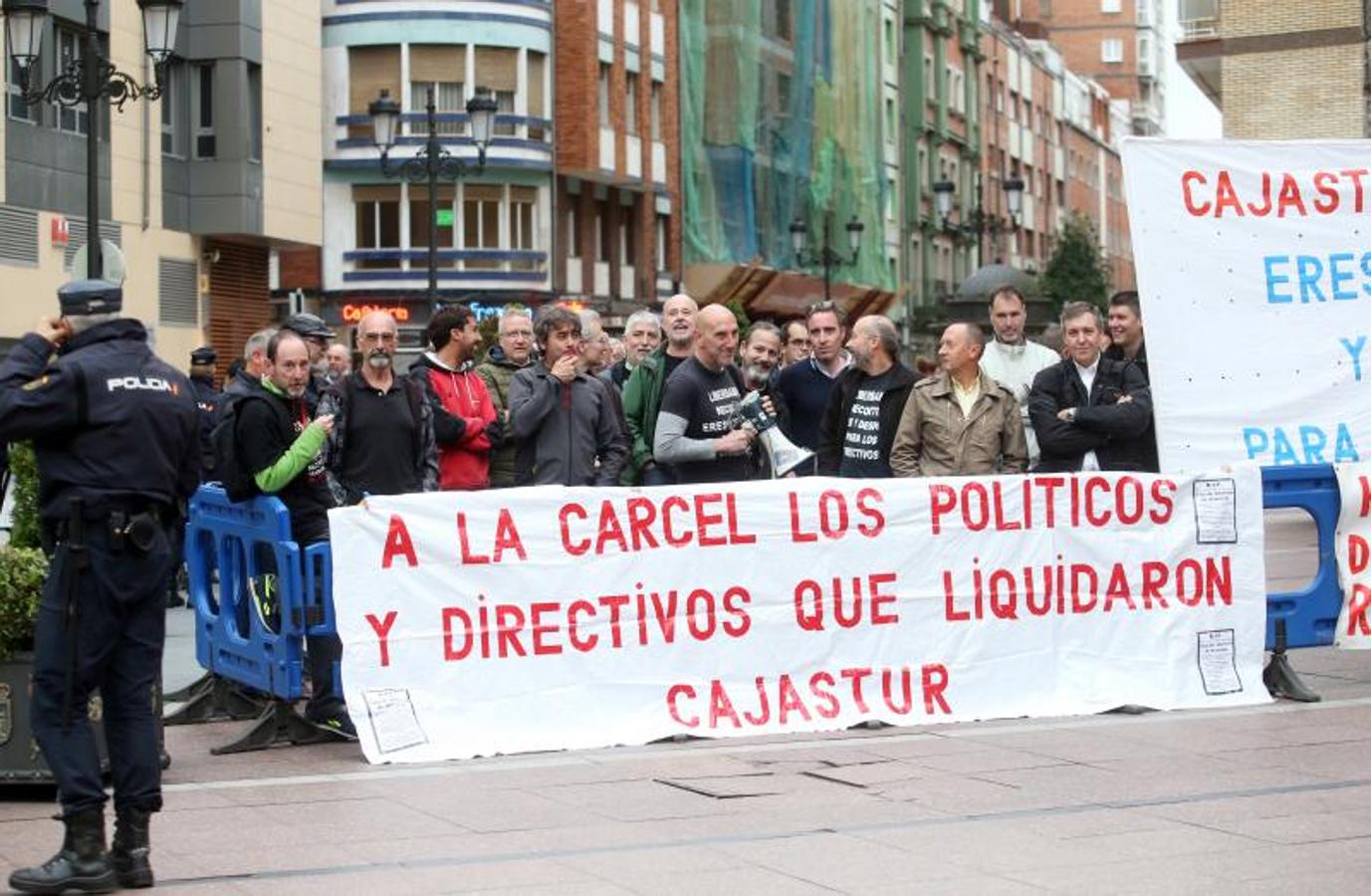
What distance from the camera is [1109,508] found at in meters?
11.1

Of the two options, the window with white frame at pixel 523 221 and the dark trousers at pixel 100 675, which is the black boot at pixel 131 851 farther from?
the window with white frame at pixel 523 221

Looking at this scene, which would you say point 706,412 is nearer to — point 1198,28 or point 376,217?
point 1198,28

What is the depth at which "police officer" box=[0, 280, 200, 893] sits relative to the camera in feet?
24.1

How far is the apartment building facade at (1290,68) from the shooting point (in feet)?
123

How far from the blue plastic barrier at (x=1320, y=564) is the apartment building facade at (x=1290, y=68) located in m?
26.9

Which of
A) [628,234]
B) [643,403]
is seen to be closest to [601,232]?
[628,234]

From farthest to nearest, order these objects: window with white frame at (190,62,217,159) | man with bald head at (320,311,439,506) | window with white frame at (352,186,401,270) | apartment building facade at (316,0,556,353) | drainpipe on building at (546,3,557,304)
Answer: drainpipe on building at (546,3,557,304)
window with white frame at (352,186,401,270)
apartment building facade at (316,0,556,353)
window with white frame at (190,62,217,159)
man with bald head at (320,311,439,506)

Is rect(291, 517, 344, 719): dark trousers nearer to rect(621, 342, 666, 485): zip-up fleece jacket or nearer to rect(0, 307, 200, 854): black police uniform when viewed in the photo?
rect(621, 342, 666, 485): zip-up fleece jacket

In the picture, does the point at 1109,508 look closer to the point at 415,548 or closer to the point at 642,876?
the point at 415,548

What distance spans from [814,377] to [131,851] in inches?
258

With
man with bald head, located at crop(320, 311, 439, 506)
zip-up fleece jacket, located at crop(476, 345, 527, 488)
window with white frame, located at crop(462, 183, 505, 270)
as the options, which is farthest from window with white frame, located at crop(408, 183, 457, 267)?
man with bald head, located at crop(320, 311, 439, 506)

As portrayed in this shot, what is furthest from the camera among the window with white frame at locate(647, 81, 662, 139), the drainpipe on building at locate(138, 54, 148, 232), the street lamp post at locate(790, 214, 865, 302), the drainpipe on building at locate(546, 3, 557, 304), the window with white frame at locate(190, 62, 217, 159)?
the window with white frame at locate(647, 81, 662, 139)

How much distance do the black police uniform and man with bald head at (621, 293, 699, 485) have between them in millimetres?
4470

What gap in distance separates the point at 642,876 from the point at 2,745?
2.93m
